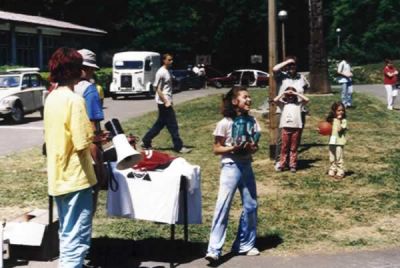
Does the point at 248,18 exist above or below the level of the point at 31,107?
above

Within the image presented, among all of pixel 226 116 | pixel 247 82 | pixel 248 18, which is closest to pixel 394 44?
pixel 248 18

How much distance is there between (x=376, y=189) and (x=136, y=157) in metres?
5.01

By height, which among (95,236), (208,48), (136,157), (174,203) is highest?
(208,48)

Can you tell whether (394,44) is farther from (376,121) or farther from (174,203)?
(174,203)

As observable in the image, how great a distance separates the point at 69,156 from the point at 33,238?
1526mm

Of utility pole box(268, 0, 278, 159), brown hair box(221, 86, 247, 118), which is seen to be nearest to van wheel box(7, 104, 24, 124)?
utility pole box(268, 0, 278, 159)

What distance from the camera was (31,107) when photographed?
22.8m

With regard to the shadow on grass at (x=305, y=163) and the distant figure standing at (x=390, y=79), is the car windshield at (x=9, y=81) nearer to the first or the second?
the distant figure standing at (x=390, y=79)

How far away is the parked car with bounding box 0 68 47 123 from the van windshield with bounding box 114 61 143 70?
13931mm

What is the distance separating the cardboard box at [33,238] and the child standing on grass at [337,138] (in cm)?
537

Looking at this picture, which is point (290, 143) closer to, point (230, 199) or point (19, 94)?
point (230, 199)

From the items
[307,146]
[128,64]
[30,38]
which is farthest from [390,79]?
[30,38]

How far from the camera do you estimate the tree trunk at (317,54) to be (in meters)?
28.0

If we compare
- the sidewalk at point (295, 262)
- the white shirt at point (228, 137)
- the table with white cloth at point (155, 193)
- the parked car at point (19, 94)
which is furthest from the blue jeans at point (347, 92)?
the table with white cloth at point (155, 193)
